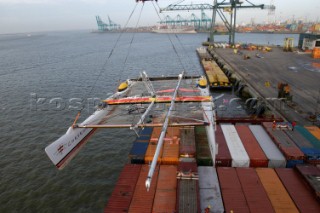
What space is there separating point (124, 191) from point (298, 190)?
1088 centimetres

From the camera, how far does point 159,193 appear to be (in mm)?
13891

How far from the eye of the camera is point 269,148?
1866cm

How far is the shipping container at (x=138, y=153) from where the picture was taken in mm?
17656

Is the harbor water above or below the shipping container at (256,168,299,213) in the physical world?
below

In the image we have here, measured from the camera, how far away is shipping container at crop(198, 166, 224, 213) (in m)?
12.9

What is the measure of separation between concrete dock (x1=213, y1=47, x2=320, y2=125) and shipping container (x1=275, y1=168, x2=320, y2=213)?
11322 mm

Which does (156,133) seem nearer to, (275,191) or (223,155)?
(223,155)

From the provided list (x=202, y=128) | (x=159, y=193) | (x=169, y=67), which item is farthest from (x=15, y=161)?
(x=169, y=67)

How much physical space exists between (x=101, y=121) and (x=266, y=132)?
605 inches

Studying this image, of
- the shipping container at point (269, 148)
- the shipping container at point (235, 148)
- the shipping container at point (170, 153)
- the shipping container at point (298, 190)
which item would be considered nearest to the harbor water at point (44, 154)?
the shipping container at point (170, 153)

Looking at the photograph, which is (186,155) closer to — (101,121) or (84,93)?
(101,121)

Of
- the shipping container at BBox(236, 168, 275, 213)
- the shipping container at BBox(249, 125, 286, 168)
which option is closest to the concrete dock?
the shipping container at BBox(249, 125, 286, 168)

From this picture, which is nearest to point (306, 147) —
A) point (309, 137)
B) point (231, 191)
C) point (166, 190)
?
point (309, 137)

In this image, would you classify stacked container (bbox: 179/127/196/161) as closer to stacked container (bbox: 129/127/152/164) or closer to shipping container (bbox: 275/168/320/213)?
stacked container (bbox: 129/127/152/164)
